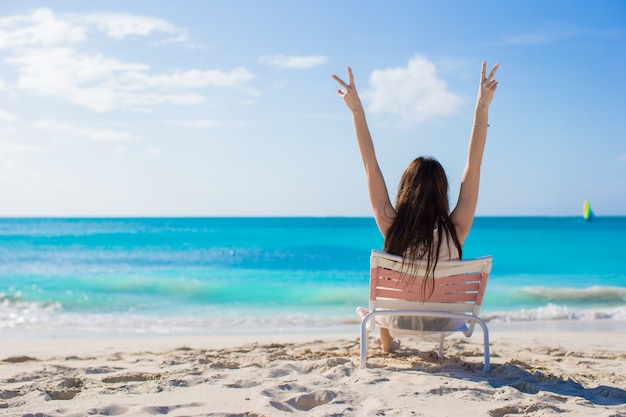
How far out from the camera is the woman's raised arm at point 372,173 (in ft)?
12.3

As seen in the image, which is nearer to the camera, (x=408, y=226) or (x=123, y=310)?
(x=408, y=226)

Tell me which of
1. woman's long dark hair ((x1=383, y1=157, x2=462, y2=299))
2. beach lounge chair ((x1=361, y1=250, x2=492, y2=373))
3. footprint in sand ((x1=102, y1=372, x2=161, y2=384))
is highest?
woman's long dark hair ((x1=383, y1=157, x2=462, y2=299))

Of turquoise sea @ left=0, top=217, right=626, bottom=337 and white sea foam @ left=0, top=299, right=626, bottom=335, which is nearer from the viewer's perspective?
white sea foam @ left=0, top=299, right=626, bottom=335

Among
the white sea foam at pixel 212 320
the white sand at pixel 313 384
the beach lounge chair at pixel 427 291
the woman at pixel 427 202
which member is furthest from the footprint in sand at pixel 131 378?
the white sea foam at pixel 212 320

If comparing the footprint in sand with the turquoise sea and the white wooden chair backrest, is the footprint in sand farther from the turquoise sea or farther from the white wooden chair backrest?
the turquoise sea

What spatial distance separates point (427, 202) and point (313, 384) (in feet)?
4.27

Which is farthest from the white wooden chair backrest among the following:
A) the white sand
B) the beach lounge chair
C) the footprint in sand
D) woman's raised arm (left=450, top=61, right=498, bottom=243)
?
the footprint in sand

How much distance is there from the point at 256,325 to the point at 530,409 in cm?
650

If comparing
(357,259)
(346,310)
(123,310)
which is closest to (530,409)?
(346,310)

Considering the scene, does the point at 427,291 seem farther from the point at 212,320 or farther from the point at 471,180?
the point at 212,320

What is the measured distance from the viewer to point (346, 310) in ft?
36.6

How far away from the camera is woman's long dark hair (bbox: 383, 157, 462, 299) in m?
3.65

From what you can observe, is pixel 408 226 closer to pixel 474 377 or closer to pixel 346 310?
pixel 474 377

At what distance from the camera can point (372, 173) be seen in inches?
148
